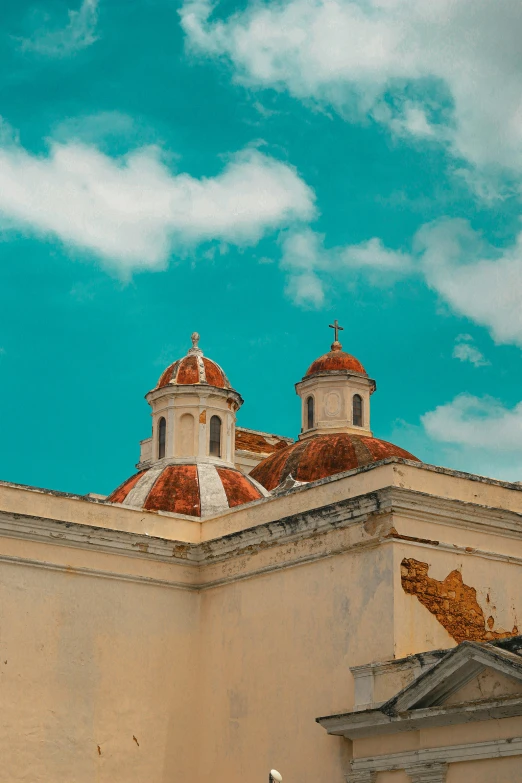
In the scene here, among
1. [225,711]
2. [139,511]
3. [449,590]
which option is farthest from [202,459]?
[449,590]

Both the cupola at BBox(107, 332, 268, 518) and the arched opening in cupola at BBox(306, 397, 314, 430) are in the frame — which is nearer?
the cupola at BBox(107, 332, 268, 518)

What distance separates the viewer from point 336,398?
2795cm

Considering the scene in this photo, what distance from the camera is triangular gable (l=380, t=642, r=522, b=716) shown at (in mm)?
12781

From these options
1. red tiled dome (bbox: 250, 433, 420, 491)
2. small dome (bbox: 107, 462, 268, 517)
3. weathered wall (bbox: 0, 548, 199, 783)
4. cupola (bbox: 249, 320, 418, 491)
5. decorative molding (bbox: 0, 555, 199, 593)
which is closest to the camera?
weathered wall (bbox: 0, 548, 199, 783)

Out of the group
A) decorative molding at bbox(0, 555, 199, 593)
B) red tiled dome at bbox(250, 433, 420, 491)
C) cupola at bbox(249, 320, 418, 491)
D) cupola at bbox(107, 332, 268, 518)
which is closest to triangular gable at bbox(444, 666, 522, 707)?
decorative molding at bbox(0, 555, 199, 593)

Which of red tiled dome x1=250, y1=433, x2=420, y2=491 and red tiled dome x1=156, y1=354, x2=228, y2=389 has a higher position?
red tiled dome x1=156, y1=354, x2=228, y2=389

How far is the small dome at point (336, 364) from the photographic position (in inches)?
1115

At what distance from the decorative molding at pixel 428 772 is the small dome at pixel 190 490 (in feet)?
21.3

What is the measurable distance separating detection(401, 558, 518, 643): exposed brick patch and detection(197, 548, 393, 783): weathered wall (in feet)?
1.14

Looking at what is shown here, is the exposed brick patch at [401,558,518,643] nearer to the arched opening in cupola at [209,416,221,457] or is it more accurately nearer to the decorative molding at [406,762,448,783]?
the decorative molding at [406,762,448,783]

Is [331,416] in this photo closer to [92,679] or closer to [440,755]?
[92,679]

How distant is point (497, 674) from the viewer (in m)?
13.0

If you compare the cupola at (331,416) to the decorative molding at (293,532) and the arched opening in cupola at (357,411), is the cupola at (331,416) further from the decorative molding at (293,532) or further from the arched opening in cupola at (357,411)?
the decorative molding at (293,532)

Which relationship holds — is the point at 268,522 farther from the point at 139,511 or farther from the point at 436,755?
the point at 436,755
